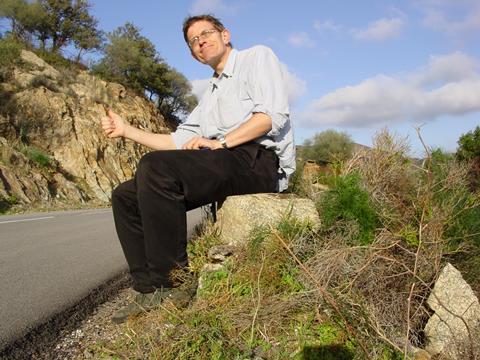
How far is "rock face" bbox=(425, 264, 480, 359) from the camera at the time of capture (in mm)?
2098

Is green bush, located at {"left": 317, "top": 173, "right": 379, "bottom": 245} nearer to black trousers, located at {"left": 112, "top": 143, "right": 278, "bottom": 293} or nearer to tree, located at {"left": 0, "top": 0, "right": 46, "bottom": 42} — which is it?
black trousers, located at {"left": 112, "top": 143, "right": 278, "bottom": 293}

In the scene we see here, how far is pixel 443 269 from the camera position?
7.89 feet

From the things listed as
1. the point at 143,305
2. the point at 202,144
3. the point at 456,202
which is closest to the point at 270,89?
the point at 202,144

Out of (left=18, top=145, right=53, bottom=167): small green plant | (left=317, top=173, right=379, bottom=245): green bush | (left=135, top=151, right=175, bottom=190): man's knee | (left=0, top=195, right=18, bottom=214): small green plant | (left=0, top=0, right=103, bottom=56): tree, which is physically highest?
(left=0, top=0, right=103, bottom=56): tree

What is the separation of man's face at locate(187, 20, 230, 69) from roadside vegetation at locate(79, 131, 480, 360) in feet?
3.91

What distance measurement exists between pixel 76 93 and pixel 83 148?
4.66m

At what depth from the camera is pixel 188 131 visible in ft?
12.2

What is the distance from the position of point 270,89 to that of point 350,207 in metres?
0.91

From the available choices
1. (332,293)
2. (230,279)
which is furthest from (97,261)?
(332,293)

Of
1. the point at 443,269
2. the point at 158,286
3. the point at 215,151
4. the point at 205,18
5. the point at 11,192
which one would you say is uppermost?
the point at 205,18

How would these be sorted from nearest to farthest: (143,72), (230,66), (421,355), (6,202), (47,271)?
(421,355) < (230,66) < (47,271) < (6,202) < (143,72)

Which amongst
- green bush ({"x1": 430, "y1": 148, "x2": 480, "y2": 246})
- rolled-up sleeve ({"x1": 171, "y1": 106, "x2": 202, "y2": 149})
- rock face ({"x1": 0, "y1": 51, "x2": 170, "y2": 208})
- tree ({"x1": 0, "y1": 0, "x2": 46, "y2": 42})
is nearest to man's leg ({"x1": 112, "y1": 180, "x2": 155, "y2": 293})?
rolled-up sleeve ({"x1": 171, "y1": 106, "x2": 202, "y2": 149})

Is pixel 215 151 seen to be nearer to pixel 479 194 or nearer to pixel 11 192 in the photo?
pixel 479 194

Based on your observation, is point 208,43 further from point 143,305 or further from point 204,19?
point 143,305
